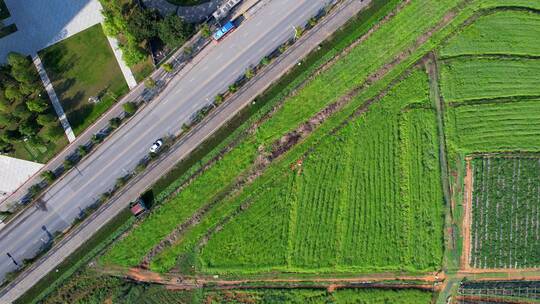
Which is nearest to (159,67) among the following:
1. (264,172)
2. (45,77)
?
(45,77)

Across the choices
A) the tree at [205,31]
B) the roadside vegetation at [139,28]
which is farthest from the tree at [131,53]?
the tree at [205,31]

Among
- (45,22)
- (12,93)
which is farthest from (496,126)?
(12,93)

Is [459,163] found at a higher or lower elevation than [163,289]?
lower

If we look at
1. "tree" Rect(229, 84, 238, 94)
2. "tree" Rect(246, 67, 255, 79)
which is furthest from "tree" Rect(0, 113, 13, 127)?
"tree" Rect(246, 67, 255, 79)

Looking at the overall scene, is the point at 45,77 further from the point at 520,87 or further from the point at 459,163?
the point at 520,87

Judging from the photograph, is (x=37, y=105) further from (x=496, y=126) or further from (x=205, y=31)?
(x=496, y=126)

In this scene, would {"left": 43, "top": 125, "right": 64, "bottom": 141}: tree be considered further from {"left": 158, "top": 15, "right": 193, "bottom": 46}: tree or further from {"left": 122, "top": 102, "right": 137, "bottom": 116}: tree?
{"left": 158, "top": 15, "right": 193, "bottom": 46}: tree

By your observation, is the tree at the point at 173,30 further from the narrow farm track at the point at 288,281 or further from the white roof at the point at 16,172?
the narrow farm track at the point at 288,281
